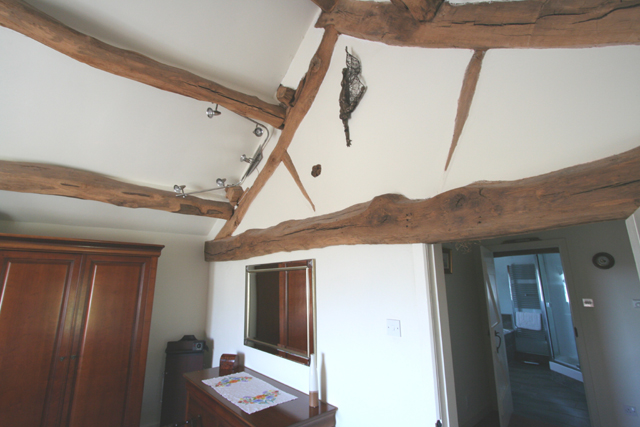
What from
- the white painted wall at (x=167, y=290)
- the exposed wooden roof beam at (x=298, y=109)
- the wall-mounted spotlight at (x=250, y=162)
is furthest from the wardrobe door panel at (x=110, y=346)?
the exposed wooden roof beam at (x=298, y=109)

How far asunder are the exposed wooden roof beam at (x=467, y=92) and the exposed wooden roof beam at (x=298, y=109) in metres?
1.04

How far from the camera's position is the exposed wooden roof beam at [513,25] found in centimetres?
99

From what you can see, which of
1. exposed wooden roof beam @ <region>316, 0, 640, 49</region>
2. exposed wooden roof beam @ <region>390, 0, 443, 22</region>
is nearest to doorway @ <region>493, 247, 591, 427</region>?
exposed wooden roof beam @ <region>316, 0, 640, 49</region>

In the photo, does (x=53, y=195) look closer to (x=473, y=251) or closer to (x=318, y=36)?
(x=318, y=36)

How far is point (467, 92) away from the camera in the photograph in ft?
4.67

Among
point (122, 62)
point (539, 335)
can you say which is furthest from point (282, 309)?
point (539, 335)

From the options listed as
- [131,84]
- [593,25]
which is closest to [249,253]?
[131,84]

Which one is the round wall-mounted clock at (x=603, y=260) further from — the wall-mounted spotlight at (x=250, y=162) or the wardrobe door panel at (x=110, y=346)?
the wardrobe door panel at (x=110, y=346)

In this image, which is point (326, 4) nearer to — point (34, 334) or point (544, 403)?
point (34, 334)

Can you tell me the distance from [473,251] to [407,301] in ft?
7.56

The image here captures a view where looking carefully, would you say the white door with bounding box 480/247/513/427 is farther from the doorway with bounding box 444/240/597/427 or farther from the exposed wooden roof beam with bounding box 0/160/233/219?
the exposed wooden roof beam with bounding box 0/160/233/219

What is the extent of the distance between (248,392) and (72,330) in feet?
5.23

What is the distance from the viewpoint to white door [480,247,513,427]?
2736 mm

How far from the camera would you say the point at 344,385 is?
6.40 ft
